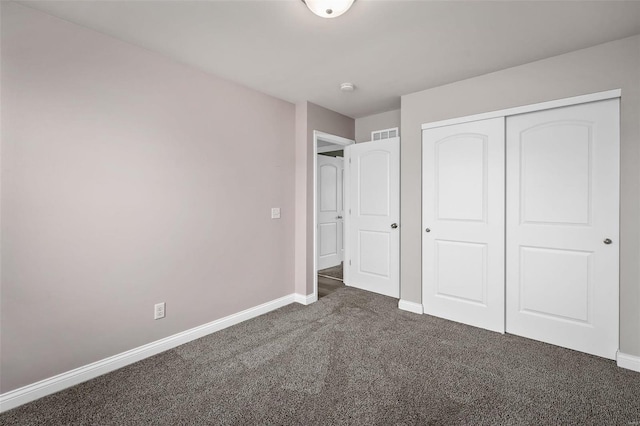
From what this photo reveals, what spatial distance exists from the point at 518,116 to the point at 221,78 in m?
2.84

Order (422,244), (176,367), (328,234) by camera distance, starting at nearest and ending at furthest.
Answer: (176,367) < (422,244) < (328,234)

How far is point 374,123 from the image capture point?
14.0 ft

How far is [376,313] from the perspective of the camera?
3316mm

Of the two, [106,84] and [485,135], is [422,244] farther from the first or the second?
→ [106,84]

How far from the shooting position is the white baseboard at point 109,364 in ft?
6.01

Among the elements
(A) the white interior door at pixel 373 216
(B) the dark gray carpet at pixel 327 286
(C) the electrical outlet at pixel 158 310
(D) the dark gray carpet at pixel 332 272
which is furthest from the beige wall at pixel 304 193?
(C) the electrical outlet at pixel 158 310

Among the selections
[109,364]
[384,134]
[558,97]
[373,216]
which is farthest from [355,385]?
[384,134]

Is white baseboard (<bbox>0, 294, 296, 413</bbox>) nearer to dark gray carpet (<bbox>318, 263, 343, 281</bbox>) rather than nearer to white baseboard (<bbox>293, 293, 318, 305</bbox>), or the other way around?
white baseboard (<bbox>293, 293, 318, 305</bbox>)

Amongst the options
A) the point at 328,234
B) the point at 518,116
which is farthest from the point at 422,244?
the point at 328,234

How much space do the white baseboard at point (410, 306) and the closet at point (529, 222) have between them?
0.07 m

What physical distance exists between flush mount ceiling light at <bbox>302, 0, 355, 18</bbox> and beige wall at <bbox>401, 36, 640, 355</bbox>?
5.74 ft

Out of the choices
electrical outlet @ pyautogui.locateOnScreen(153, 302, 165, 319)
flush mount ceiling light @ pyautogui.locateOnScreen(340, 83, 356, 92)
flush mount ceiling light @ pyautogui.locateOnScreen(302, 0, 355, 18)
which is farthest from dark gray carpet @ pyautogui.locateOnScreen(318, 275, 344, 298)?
flush mount ceiling light @ pyautogui.locateOnScreen(302, 0, 355, 18)

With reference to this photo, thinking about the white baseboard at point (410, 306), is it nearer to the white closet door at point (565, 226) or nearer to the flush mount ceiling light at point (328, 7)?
the white closet door at point (565, 226)

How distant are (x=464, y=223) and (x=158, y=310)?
2.97m
